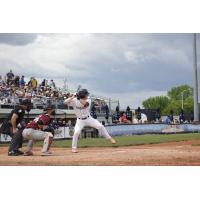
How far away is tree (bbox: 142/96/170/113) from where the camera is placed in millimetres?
11859

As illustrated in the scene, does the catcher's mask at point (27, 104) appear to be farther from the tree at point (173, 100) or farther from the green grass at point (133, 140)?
the tree at point (173, 100)

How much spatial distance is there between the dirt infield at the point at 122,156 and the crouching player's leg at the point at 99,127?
0.86ft

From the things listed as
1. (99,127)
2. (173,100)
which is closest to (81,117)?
(99,127)

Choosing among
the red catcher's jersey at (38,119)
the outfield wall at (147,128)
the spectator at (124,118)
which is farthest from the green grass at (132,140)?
the red catcher's jersey at (38,119)

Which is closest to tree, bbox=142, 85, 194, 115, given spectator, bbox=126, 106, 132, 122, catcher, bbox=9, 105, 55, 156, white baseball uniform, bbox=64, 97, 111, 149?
spectator, bbox=126, 106, 132, 122

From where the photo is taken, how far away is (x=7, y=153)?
12.2m

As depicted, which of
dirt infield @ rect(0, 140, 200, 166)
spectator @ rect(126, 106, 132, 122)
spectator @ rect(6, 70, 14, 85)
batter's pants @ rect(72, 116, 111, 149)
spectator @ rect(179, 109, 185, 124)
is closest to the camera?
dirt infield @ rect(0, 140, 200, 166)

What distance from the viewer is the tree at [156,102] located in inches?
467

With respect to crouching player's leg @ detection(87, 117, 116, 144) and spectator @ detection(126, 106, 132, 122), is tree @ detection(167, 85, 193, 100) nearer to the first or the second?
spectator @ detection(126, 106, 132, 122)

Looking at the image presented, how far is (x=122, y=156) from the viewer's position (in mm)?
11492

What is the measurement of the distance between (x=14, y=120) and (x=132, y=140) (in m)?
2.87

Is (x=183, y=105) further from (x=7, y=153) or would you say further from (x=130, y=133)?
(x=7, y=153)

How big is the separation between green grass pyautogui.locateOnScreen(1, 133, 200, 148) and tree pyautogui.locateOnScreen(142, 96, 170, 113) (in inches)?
34.7
